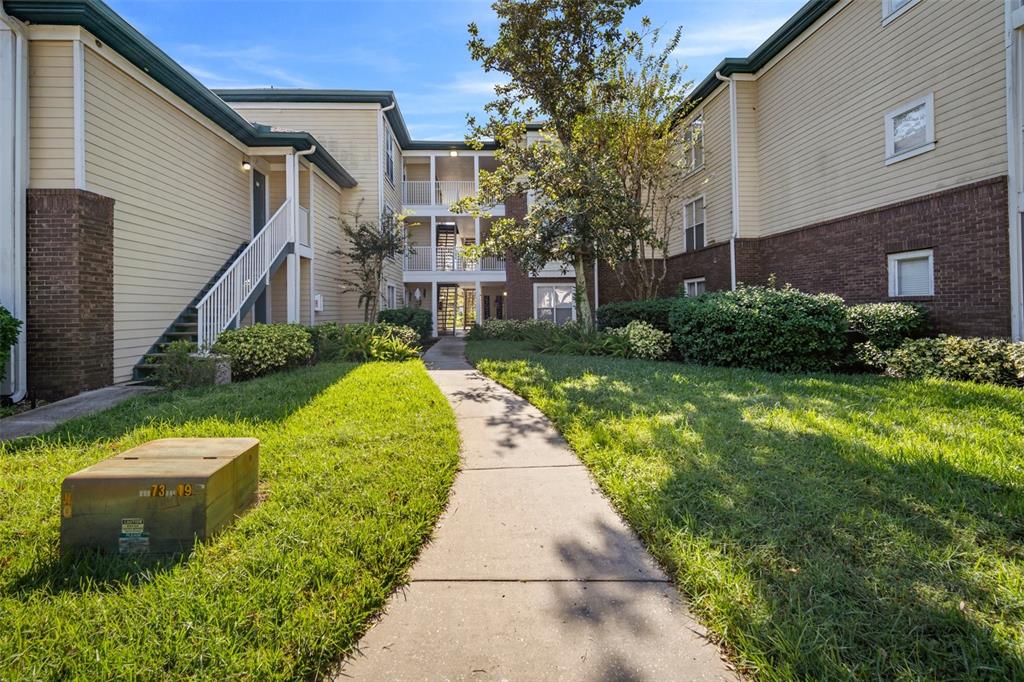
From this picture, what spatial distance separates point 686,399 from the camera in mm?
5453

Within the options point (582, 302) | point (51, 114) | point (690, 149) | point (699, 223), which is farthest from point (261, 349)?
point (690, 149)

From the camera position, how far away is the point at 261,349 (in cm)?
757

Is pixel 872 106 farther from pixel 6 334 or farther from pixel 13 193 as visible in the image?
pixel 6 334

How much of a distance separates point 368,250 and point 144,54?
21.7 ft

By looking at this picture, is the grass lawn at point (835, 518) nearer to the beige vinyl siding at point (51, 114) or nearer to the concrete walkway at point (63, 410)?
the concrete walkway at point (63, 410)

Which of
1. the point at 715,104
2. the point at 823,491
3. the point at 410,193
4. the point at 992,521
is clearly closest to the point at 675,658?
the point at 823,491

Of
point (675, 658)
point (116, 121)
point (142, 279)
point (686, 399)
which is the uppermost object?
point (116, 121)

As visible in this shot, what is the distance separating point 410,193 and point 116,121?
44.3ft

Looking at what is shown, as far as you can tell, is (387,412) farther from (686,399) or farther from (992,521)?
(992,521)

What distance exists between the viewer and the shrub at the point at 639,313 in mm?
11320

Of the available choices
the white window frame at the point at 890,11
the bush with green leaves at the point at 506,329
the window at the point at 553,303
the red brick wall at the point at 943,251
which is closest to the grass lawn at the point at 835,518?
the red brick wall at the point at 943,251

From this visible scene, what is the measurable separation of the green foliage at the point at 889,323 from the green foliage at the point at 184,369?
10.0 m

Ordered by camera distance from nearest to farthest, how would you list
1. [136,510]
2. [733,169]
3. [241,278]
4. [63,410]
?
[136,510], [63,410], [241,278], [733,169]

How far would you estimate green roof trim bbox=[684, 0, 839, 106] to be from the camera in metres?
10.2
